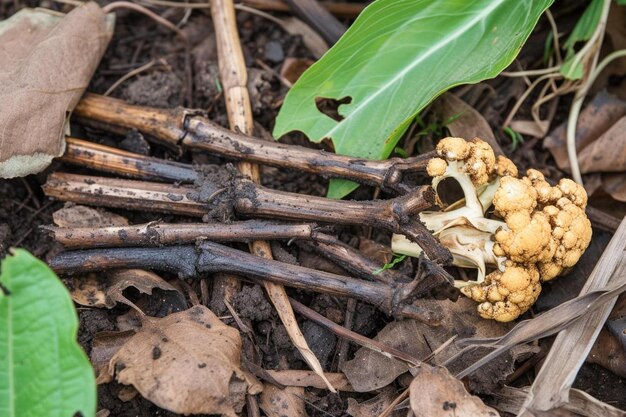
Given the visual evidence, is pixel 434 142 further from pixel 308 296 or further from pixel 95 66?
pixel 95 66

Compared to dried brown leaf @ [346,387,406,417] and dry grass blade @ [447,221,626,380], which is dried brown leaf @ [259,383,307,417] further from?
dry grass blade @ [447,221,626,380]

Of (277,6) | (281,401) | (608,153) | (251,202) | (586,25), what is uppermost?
(586,25)

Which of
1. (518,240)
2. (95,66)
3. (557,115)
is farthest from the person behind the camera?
(557,115)

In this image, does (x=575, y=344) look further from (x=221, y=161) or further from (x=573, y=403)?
(x=221, y=161)

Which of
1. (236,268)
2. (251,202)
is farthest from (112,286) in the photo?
(251,202)

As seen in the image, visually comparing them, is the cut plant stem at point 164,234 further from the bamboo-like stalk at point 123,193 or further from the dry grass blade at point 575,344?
the dry grass blade at point 575,344

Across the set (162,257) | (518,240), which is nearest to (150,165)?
(162,257)
